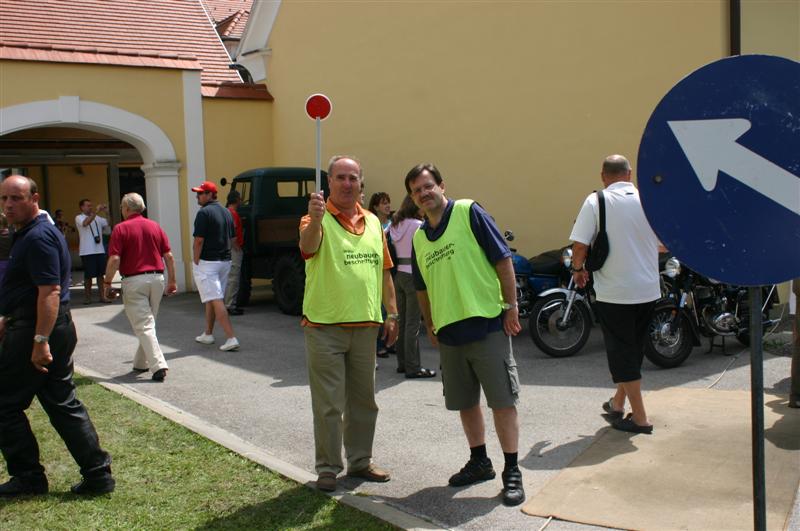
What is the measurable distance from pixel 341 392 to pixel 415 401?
2.28 metres

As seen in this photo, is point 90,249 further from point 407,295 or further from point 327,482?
point 327,482

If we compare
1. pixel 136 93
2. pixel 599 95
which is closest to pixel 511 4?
pixel 599 95

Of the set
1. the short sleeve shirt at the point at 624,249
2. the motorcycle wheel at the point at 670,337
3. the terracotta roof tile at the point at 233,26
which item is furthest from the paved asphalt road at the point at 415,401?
the terracotta roof tile at the point at 233,26

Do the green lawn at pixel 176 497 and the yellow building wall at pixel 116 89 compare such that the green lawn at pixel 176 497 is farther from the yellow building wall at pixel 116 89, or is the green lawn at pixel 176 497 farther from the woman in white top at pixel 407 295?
the yellow building wall at pixel 116 89

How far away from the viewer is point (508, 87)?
1193 cm

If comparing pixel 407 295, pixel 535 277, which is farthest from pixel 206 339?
pixel 535 277

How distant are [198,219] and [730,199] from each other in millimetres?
7507

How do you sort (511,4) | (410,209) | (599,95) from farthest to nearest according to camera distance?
(511,4)
(599,95)
(410,209)

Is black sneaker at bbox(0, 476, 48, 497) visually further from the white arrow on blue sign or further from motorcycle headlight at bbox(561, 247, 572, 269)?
motorcycle headlight at bbox(561, 247, 572, 269)

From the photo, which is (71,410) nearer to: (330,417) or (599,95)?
(330,417)

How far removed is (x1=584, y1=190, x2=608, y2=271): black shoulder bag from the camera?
5.66 meters

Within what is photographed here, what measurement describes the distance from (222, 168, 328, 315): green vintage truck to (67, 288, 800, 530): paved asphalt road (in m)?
1.48

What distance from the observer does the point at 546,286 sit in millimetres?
9688

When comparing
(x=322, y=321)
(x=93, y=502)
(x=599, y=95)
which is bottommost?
(x=93, y=502)
